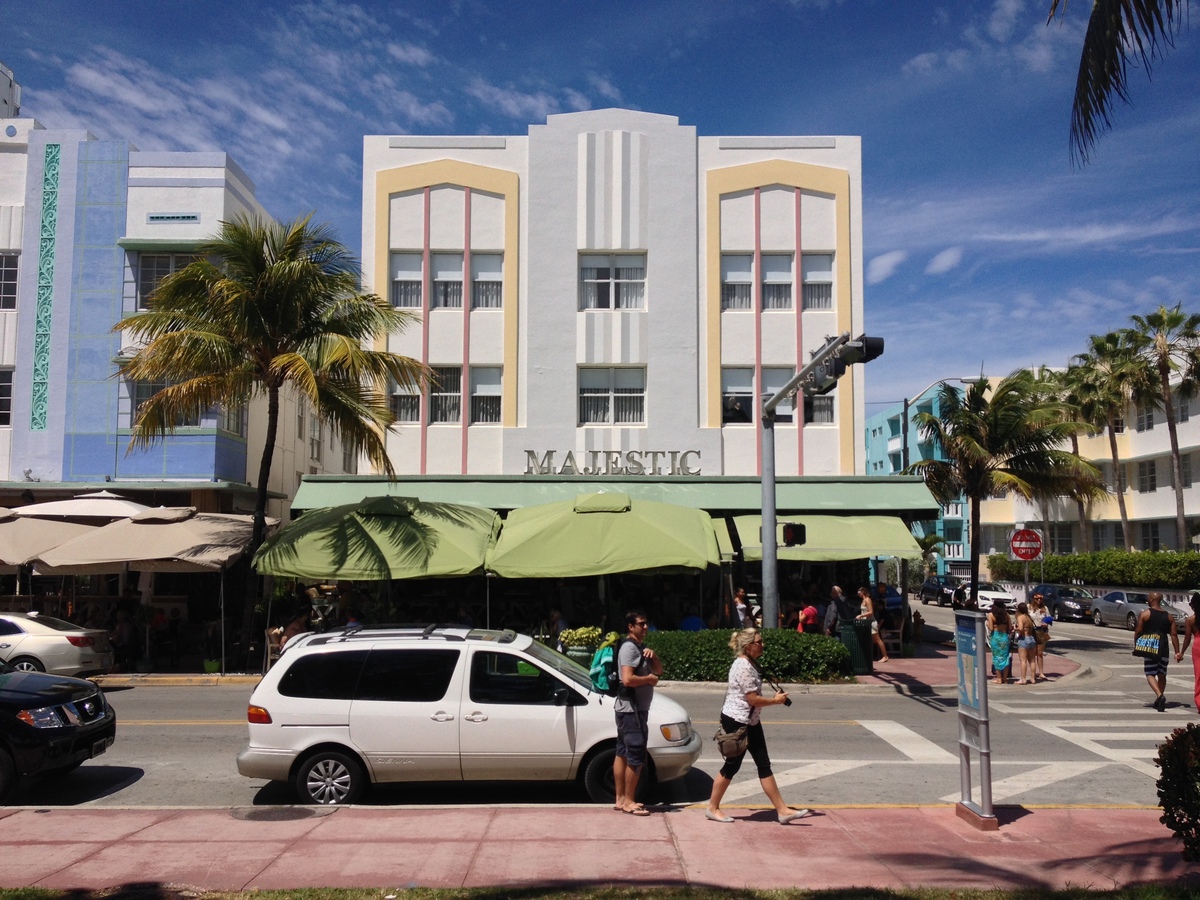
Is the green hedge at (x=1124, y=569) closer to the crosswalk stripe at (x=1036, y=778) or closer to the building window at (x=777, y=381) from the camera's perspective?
the building window at (x=777, y=381)

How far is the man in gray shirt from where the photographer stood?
8312 mm

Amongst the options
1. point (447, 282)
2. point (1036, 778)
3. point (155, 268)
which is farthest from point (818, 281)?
point (1036, 778)

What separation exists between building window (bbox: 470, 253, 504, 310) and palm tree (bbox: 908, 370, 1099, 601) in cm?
1210

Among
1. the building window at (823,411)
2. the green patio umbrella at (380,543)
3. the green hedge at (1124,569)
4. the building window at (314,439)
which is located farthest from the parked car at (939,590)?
the green patio umbrella at (380,543)

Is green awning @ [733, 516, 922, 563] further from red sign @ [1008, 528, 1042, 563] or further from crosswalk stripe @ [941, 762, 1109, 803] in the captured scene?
crosswalk stripe @ [941, 762, 1109, 803]

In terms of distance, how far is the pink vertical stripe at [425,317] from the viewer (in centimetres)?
2588

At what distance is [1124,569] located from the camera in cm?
4125

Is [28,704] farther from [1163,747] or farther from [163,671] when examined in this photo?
[163,671]

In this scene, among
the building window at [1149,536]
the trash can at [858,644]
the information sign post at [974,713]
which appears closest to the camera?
the information sign post at [974,713]

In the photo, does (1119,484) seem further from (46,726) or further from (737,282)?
(46,726)

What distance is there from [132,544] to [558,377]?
11114 mm

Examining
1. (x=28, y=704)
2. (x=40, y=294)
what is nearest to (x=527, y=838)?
(x=28, y=704)

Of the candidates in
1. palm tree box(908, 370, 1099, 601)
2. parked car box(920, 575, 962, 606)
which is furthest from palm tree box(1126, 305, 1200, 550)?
palm tree box(908, 370, 1099, 601)

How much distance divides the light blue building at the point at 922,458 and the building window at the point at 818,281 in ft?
114
